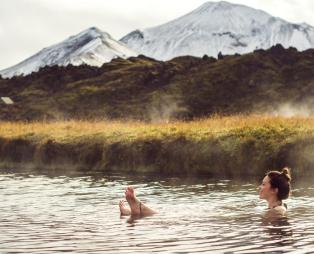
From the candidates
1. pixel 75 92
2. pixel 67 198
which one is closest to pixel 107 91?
pixel 75 92

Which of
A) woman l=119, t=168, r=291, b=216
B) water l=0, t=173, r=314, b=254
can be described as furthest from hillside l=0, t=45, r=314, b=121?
woman l=119, t=168, r=291, b=216

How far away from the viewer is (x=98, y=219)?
16062mm

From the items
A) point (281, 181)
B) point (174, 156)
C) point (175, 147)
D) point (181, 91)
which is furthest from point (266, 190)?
point (181, 91)

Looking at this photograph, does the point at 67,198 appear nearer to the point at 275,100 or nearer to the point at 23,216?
the point at 23,216

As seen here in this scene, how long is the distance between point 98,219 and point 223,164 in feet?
45.2

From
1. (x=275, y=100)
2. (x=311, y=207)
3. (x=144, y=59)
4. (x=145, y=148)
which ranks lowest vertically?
(x=311, y=207)

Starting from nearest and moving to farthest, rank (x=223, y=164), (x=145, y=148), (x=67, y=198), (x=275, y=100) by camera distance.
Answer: (x=67, y=198)
(x=223, y=164)
(x=145, y=148)
(x=275, y=100)

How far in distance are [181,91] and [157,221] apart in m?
86.2

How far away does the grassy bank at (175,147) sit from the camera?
2833 centimetres

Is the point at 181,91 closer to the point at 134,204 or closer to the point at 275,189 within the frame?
the point at 134,204

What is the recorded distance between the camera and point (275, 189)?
15664 millimetres

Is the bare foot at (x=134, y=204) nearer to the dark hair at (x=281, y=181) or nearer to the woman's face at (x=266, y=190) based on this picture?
the woman's face at (x=266, y=190)

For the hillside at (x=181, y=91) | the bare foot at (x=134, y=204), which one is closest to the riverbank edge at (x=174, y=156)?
the bare foot at (x=134, y=204)

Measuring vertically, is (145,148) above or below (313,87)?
below
